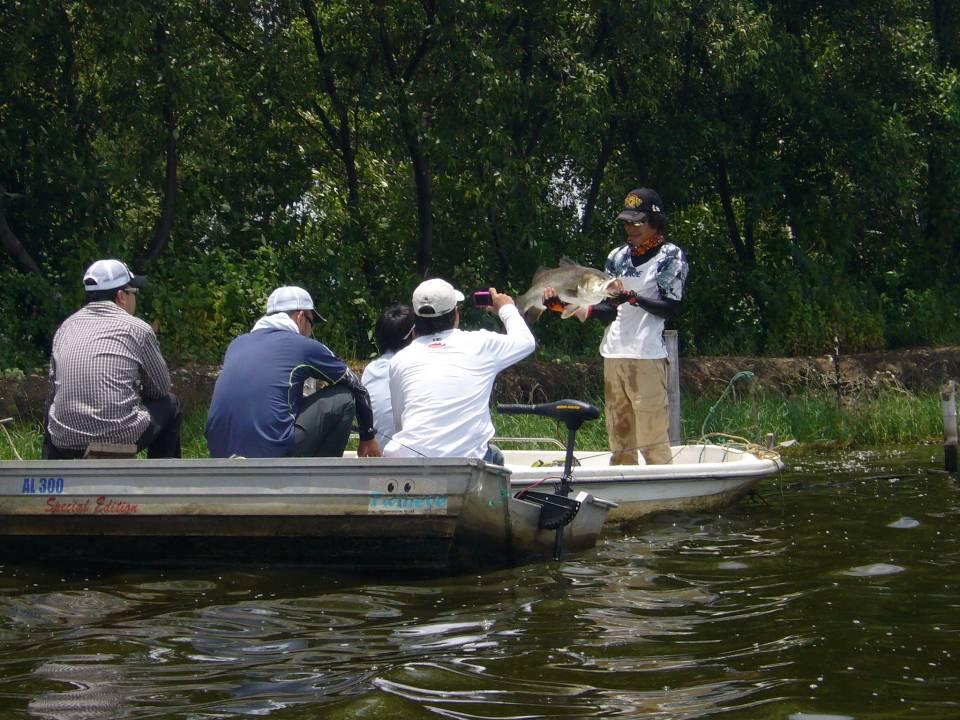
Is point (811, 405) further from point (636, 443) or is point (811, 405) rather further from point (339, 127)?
point (339, 127)

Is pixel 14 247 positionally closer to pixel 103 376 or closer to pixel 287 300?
pixel 103 376

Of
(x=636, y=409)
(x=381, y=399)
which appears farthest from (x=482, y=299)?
(x=636, y=409)

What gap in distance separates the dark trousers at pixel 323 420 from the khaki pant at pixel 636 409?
2000 mm

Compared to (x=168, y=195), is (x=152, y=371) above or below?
below

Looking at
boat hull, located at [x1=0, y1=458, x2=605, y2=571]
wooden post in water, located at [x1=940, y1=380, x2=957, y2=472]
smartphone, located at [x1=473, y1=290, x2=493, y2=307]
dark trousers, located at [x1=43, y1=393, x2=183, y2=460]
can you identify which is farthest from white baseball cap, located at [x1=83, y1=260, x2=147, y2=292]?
wooden post in water, located at [x1=940, y1=380, x2=957, y2=472]

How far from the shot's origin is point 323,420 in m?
7.96

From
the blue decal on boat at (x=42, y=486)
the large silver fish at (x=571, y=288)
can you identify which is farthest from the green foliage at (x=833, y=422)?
the blue decal on boat at (x=42, y=486)

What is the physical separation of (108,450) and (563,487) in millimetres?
2528

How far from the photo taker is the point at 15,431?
1222 cm

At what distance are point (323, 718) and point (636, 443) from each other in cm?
497

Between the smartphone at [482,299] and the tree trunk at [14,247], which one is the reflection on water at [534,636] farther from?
the tree trunk at [14,247]

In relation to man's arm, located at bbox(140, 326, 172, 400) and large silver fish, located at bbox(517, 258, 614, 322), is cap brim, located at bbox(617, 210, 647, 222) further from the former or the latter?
man's arm, located at bbox(140, 326, 172, 400)

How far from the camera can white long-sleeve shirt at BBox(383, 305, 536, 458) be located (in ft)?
24.7

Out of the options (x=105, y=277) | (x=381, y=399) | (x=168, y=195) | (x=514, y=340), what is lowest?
(x=381, y=399)
